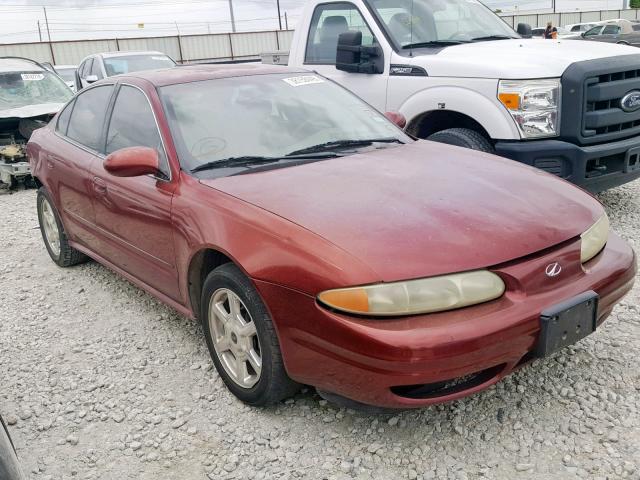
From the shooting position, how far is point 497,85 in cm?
460

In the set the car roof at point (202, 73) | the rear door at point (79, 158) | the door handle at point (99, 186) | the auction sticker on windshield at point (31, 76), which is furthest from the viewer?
the auction sticker on windshield at point (31, 76)

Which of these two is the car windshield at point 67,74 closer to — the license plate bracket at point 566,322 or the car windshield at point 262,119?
the car windshield at point 262,119

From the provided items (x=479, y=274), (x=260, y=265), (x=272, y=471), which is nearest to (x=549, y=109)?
(x=479, y=274)

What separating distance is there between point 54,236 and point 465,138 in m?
3.38

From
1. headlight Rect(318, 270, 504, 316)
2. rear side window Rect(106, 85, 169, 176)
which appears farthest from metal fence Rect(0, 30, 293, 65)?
headlight Rect(318, 270, 504, 316)

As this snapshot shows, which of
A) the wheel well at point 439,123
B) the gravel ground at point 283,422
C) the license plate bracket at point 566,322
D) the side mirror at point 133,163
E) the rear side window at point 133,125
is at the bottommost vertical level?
the gravel ground at point 283,422

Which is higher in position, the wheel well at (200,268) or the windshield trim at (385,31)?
the windshield trim at (385,31)

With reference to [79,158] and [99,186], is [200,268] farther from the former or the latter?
[79,158]

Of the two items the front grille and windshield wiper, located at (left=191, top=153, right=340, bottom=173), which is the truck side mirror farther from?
windshield wiper, located at (left=191, top=153, right=340, bottom=173)

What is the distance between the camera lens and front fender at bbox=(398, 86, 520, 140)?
4617 mm

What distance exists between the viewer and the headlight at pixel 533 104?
14.8ft

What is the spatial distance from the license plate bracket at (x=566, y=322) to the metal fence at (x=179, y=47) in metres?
27.5

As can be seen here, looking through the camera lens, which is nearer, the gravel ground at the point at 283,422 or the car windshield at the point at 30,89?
the gravel ground at the point at 283,422

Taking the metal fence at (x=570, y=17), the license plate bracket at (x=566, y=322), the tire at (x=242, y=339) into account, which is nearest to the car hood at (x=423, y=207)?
the license plate bracket at (x=566, y=322)
